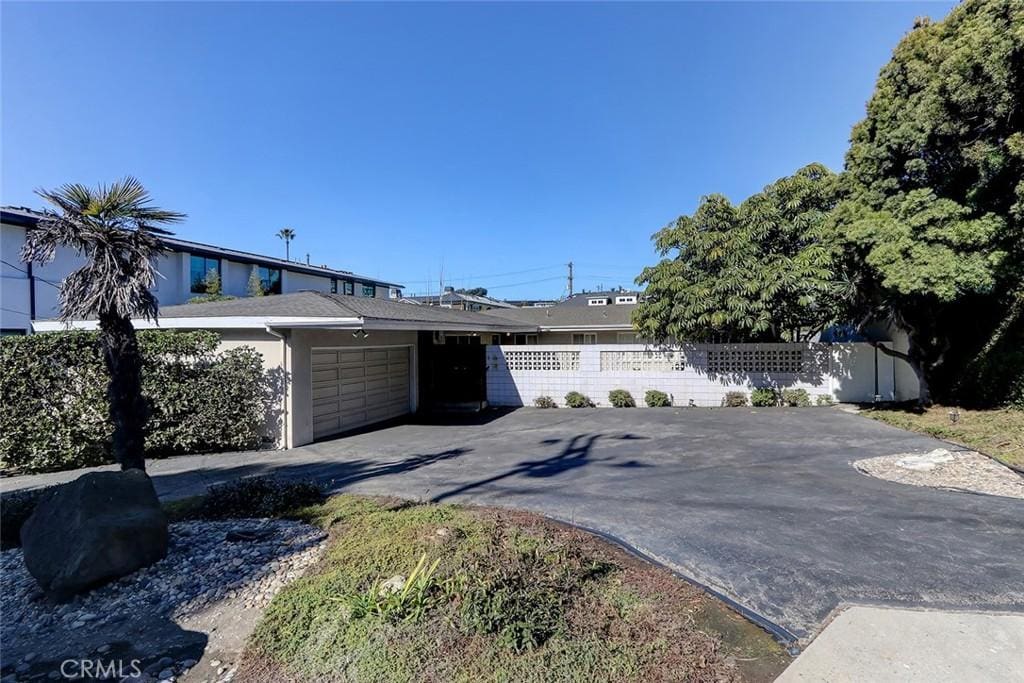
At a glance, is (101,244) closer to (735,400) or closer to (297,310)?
(297,310)

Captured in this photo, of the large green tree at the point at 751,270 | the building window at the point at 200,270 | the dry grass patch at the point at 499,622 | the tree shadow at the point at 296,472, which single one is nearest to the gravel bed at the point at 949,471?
the dry grass patch at the point at 499,622

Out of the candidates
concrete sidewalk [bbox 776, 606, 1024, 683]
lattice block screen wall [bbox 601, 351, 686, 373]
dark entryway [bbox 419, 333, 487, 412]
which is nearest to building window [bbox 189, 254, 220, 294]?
dark entryway [bbox 419, 333, 487, 412]

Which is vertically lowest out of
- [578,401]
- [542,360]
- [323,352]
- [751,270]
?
[578,401]

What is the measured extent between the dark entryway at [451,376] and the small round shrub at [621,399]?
4045 millimetres

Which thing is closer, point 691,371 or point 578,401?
point 691,371

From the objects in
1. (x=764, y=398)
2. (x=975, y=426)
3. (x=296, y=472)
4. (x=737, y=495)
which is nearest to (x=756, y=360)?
(x=764, y=398)

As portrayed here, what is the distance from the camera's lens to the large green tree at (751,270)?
1295cm

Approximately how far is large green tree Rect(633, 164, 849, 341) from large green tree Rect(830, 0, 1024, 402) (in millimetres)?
1090

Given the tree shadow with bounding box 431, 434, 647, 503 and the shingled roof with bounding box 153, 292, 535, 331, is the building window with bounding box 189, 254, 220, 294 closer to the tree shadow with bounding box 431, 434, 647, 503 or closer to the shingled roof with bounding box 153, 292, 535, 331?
the shingled roof with bounding box 153, 292, 535, 331

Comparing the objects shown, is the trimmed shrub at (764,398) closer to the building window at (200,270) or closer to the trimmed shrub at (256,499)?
the trimmed shrub at (256,499)

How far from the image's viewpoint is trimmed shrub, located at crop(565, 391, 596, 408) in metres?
15.3

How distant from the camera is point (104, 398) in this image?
28.4ft

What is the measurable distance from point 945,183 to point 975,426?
16.5 feet

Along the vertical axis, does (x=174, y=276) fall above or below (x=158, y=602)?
above
